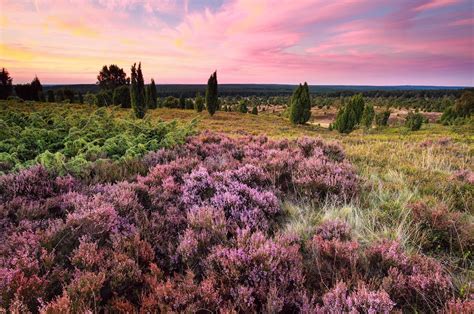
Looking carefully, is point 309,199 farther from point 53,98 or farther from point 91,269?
point 53,98

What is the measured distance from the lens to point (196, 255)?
2.75 metres

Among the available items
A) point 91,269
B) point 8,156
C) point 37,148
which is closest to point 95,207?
point 91,269

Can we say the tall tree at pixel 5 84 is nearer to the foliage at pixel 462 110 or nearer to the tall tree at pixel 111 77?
the tall tree at pixel 111 77

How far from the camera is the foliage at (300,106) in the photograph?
164ft

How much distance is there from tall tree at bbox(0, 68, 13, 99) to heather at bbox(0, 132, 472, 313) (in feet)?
205

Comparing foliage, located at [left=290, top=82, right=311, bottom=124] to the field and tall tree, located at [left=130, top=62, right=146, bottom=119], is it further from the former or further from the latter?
the field

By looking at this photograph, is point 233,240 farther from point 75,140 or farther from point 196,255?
point 75,140

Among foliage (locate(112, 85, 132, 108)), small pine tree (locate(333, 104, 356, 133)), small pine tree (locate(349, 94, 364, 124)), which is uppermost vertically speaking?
foliage (locate(112, 85, 132, 108))

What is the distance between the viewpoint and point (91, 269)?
2436 millimetres

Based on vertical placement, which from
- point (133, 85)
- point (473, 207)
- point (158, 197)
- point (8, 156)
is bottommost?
point (473, 207)

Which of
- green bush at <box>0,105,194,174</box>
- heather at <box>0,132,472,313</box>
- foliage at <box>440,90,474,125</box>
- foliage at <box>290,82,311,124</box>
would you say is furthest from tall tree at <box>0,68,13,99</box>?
foliage at <box>440,90,474,125</box>

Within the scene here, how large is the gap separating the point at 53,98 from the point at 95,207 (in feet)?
240

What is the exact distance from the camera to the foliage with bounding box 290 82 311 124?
49875 mm

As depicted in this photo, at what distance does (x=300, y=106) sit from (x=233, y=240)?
163ft
